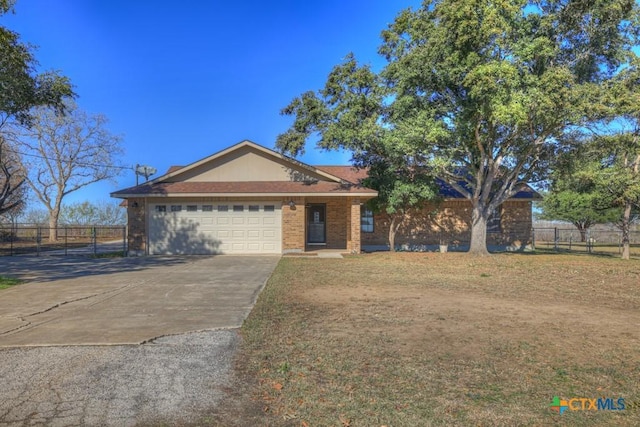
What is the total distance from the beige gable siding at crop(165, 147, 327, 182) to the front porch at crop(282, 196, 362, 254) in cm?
149

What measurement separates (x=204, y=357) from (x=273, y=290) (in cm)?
431

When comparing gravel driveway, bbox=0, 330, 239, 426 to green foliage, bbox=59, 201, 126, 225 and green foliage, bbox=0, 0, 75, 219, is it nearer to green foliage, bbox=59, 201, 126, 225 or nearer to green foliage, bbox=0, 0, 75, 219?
green foliage, bbox=0, 0, 75, 219

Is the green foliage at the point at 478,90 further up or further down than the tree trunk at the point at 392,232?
further up

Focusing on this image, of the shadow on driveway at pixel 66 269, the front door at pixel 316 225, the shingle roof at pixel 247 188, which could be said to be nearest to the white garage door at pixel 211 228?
the shingle roof at pixel 247 188

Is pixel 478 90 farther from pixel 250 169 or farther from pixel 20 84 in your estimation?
pixel 20 84

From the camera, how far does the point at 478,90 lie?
515 inches

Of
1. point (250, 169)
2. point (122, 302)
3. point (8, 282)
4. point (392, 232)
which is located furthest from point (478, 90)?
point (8, 282)

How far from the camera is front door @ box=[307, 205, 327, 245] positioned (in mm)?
21453

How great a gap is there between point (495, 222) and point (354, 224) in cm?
864

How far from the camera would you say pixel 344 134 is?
16.2 metres

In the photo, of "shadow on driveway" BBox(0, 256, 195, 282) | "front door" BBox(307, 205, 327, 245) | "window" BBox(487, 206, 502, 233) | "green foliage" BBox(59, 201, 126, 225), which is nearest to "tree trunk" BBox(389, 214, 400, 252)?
"front door" BBox(307, 205, 327, 245)

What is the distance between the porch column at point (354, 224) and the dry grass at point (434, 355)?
8.66 meters

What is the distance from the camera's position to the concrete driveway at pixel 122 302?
552 cm

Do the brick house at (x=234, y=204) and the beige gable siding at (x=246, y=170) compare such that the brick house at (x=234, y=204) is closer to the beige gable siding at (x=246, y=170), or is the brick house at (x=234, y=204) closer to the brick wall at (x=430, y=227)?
the beige gable siding at (x=246, y=170)
